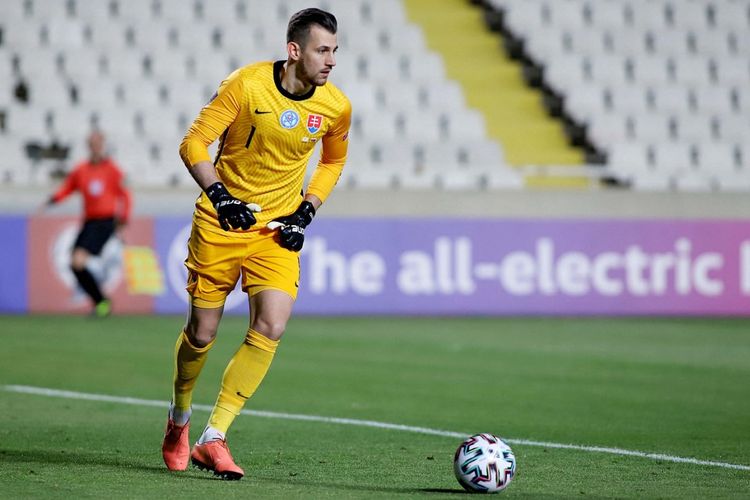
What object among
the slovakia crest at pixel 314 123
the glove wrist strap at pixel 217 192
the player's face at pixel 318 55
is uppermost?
the player's face at pixel 318 55

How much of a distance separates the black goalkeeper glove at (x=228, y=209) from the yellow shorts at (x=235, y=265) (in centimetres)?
26

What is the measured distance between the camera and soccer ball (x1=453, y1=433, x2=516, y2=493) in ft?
19.2

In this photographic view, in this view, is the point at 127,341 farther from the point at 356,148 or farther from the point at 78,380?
the point at 356,148

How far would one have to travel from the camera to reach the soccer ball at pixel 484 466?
586cm

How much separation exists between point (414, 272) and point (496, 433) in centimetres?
1044

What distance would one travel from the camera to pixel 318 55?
20.9ft

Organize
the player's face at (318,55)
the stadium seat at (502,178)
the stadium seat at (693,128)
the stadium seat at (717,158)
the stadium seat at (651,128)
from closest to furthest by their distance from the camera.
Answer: the player's face at (318,55) < the stadium seat at (502,178) < the stadium seat at (717,158) < the stadium seat at (651,128) < the stadium seat at (693,128)

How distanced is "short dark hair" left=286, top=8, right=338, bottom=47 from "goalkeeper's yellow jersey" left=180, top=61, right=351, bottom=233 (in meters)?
0.23

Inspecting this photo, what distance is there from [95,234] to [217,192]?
10.6m

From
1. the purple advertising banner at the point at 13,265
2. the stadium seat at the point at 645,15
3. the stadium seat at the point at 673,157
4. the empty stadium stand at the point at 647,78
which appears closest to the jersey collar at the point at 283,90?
the purple advertising banner at the point at 13,265

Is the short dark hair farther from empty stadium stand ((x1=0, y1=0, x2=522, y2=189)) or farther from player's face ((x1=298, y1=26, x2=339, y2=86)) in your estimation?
empty stadium stand ((x1=0, y1=0, x2=522, y2=189))

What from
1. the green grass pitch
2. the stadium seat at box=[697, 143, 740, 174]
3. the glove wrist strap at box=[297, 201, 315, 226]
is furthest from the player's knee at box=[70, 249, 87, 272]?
the stadium seat at box=[697, 143, 740, 174]

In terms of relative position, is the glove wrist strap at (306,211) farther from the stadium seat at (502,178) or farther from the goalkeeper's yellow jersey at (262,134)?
the stadium seat at (502,178)

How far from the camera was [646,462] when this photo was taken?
22.9 ft
